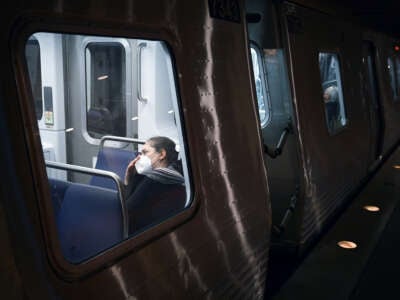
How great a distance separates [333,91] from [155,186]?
2910 mm

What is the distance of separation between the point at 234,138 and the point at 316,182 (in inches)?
58.5

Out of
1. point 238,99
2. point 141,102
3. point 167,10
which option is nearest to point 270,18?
point 238,99

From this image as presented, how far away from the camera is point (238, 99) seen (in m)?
2.43

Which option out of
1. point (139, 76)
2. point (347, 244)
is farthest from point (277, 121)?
point (139, 76)

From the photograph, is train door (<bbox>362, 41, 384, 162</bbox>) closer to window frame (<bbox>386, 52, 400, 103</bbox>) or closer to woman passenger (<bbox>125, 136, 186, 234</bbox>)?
window frame (<bbox>386, 52, 400, 103</bbox>)

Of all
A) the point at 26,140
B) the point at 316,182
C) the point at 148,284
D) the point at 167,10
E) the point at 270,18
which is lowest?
the point at 148,284

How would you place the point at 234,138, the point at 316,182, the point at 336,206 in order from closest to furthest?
1. the point at 234,138
2. the point at 316,182
3. the point at 336,206

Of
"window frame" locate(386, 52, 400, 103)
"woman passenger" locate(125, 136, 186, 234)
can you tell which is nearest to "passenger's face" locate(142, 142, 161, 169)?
"woman passenger" locate(125, 136, 186, 234)

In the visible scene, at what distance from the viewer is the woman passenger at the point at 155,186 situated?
218 centimetres

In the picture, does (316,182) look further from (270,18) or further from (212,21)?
(212,21)

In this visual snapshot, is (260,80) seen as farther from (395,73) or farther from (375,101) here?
(395,73)

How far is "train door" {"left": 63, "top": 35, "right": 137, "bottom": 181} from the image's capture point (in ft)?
14.4

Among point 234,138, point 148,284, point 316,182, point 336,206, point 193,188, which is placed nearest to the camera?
point 148,284

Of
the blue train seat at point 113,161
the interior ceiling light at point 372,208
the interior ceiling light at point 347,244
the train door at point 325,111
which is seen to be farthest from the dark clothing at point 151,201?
the interior ceiling light at point 372,208
